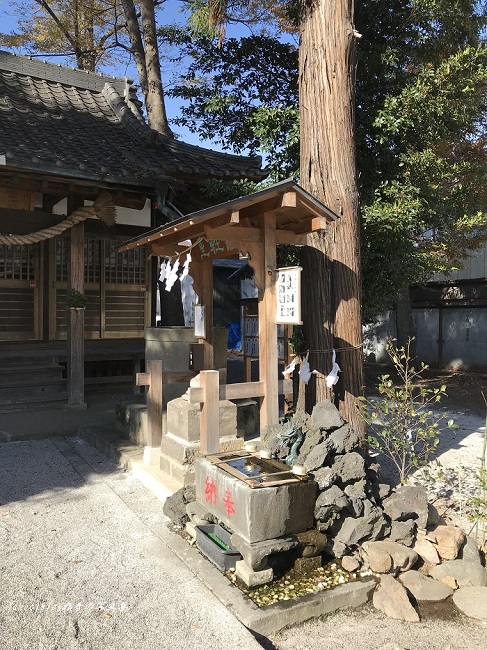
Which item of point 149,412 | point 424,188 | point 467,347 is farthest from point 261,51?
point 467,347

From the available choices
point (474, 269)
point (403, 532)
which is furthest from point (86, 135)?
point (474, 269)

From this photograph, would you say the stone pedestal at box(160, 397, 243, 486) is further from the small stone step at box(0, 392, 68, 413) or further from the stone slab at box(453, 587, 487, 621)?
the small stone step at box(0, 392, 68, 413)

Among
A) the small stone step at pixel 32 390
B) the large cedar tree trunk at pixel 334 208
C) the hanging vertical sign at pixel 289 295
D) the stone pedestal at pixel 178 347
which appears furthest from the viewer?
the small stone step at pixel 32 390

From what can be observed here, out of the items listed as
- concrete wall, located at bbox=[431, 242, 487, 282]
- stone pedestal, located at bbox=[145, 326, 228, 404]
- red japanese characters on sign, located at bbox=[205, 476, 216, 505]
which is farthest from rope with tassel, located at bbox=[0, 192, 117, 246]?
concrete wall, located at bbox=[431, 242, 487, 282]

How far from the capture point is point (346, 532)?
3.70 m

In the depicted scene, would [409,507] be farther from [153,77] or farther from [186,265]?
[153,77]

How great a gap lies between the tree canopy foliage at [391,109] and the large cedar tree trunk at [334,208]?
1562mm

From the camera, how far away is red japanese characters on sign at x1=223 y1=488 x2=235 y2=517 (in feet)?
11.4

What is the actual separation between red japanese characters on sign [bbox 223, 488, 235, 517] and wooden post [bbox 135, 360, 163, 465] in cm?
219

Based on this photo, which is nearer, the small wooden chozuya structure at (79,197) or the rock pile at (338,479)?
the rock pile at (338,479)

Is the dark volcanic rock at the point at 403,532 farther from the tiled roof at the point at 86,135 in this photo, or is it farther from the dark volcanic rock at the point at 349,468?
the tiled roof at the point at 86,135

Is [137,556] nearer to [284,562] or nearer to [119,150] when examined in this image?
[284,562]

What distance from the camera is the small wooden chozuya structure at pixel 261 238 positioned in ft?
14.8

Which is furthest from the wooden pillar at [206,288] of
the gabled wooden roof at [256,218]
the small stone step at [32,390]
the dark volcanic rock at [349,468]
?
the small stone step at [32,390]
